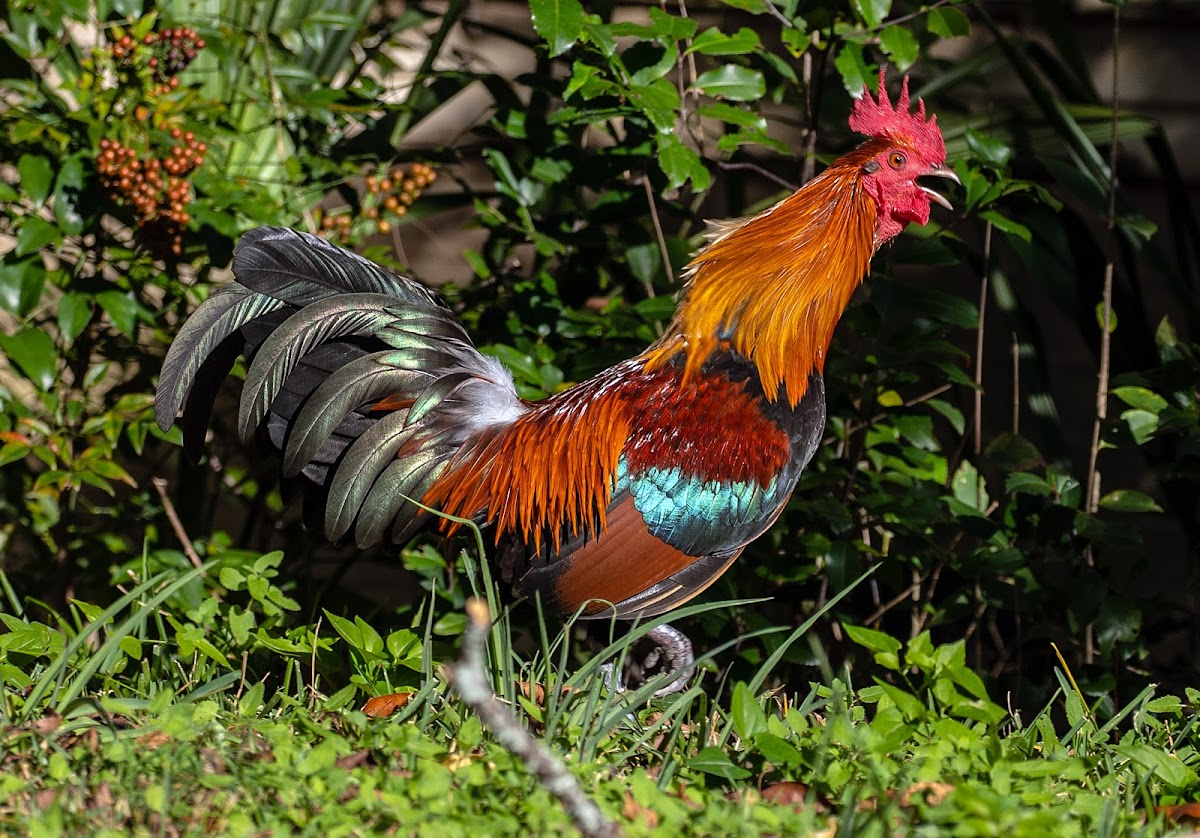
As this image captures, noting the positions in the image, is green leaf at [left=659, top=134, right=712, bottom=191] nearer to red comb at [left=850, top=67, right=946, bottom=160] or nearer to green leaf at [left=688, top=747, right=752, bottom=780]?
red comb at [left=850, top=67, right=946, bottom=160]

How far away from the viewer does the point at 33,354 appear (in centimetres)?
320

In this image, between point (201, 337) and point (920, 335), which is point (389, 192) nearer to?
point (201, 337)

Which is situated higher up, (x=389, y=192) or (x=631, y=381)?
(x=389, y=192)

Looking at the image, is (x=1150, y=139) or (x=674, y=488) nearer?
(x=674, y=488)

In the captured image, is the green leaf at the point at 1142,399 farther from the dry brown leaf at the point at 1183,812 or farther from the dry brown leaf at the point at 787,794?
the dry brown leaf at the point at 787,794

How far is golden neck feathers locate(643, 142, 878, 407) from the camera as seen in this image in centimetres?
293

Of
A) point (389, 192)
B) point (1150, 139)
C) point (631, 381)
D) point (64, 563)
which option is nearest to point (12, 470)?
point (64, 563)

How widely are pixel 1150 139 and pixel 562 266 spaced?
2084 mm

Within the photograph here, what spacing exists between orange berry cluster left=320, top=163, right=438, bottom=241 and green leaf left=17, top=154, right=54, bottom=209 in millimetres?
773

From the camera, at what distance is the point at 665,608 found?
282 centimetres

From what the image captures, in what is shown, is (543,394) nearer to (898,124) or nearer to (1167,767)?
(898,124)

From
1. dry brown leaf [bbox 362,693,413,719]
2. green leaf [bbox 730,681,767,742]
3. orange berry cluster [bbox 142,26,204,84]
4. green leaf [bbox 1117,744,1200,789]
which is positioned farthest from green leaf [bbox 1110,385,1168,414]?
orange berry cluster [bbox 142,26,204,84]

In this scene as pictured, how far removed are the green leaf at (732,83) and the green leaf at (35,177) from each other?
1.83 metres

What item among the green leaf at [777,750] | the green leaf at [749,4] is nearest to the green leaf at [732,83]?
the green leaf at [749,4]
